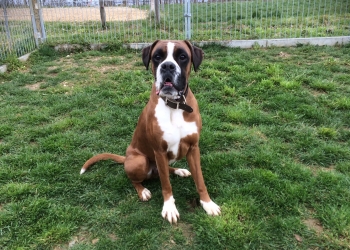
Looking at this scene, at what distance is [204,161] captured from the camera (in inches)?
148

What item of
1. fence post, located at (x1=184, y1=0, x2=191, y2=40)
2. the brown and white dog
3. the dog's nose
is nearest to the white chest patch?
the brown and white dog

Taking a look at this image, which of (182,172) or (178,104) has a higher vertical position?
(178,104)

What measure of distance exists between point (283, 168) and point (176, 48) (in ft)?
6.21

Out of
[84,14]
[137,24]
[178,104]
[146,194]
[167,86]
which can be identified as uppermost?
[84,14]

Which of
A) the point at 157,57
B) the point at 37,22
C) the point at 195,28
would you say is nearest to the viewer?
the point at 157,57

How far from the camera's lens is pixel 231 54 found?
7684mm

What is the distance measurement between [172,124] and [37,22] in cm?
815

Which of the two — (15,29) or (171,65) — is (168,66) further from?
(15,29)

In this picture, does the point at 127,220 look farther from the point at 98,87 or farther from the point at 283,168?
the point at 98,87

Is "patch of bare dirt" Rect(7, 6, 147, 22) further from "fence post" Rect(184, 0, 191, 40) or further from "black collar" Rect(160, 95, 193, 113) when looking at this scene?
"black collar" Rect(160, 95, 193, 113)

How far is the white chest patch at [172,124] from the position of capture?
9.23 feet

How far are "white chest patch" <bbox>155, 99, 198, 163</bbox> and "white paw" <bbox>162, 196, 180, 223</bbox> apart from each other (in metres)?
0.57

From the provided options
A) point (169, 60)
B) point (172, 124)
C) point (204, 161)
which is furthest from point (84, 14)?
point (172, 124)

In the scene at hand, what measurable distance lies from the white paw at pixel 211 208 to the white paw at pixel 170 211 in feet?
0.90
